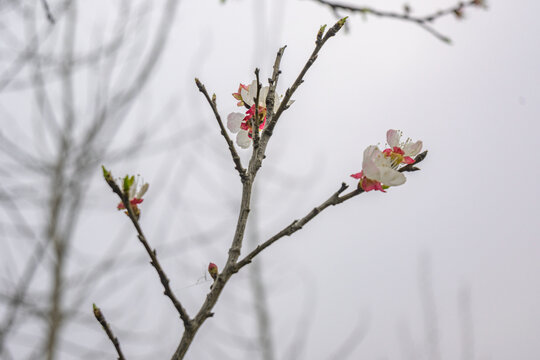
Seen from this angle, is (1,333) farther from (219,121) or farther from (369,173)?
(369,173)

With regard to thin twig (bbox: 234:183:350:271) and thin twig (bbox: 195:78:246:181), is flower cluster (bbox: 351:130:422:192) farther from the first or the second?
thin twig (bbox: 195:78:246:181)

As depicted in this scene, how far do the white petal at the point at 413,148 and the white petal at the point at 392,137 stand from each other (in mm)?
29

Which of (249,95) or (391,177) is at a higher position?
(249,95)

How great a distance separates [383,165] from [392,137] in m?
0.12

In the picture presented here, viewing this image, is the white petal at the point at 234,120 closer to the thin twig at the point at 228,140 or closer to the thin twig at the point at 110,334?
the thin twig at the point at 228,140

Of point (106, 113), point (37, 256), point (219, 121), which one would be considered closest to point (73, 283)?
point (37, 256)

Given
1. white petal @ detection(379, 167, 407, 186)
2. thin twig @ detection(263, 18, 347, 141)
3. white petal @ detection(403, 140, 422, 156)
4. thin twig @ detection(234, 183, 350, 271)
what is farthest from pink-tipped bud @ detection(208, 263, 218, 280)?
white petal @ detection(403, 140, 422, 156)

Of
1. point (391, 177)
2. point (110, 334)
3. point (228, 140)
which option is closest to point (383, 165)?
point (391, 177)

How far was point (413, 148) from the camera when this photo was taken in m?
1.04

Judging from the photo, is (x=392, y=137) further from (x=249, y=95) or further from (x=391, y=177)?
(x=249, y=95)

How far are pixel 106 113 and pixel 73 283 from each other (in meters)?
1.31

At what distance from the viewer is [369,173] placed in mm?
949

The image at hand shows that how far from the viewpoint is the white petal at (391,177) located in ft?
3.09

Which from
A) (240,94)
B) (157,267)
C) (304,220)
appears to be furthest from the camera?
(240,94)
